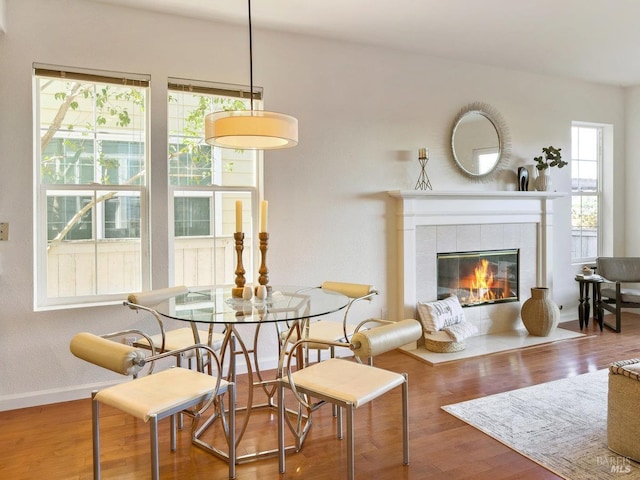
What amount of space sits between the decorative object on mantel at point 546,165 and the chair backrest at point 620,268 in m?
1.15

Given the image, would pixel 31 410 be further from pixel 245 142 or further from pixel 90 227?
pixel 245 142

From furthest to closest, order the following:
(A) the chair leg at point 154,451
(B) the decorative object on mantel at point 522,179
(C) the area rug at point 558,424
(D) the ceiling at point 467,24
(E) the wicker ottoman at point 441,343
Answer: (B) the decorative object on mantel at point 522,179 < (E) the wicker ottoman at point 441,343 < (D) the ceiling at point 467,24 < (C) the area rug at point 558,424 < (A) the chair leg at point 154,451

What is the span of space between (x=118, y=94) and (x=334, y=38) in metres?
1.80

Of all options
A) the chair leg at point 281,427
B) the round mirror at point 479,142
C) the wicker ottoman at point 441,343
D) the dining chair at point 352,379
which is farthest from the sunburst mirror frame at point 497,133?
the chair leg at point 281,427

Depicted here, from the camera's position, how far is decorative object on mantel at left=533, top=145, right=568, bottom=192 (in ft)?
16.3

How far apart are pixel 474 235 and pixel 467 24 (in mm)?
1932

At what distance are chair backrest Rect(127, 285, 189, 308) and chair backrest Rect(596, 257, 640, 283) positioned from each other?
462cm

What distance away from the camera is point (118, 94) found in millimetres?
3387

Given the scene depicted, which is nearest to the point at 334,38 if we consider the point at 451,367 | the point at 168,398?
the point at 451,367

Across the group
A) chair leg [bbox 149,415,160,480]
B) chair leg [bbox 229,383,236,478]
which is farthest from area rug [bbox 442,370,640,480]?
chair leg [bbox 149,415,160,480]

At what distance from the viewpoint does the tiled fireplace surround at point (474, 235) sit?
4.27m

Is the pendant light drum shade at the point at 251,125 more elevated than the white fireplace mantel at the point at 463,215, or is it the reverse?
the pendant light drum shade at the point at 251,125

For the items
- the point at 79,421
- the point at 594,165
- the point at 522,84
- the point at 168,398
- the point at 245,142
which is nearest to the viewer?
the point at 168,398

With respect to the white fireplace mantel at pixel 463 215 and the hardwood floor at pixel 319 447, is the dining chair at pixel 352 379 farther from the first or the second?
the white fireplace mantel at pixel 463 215
